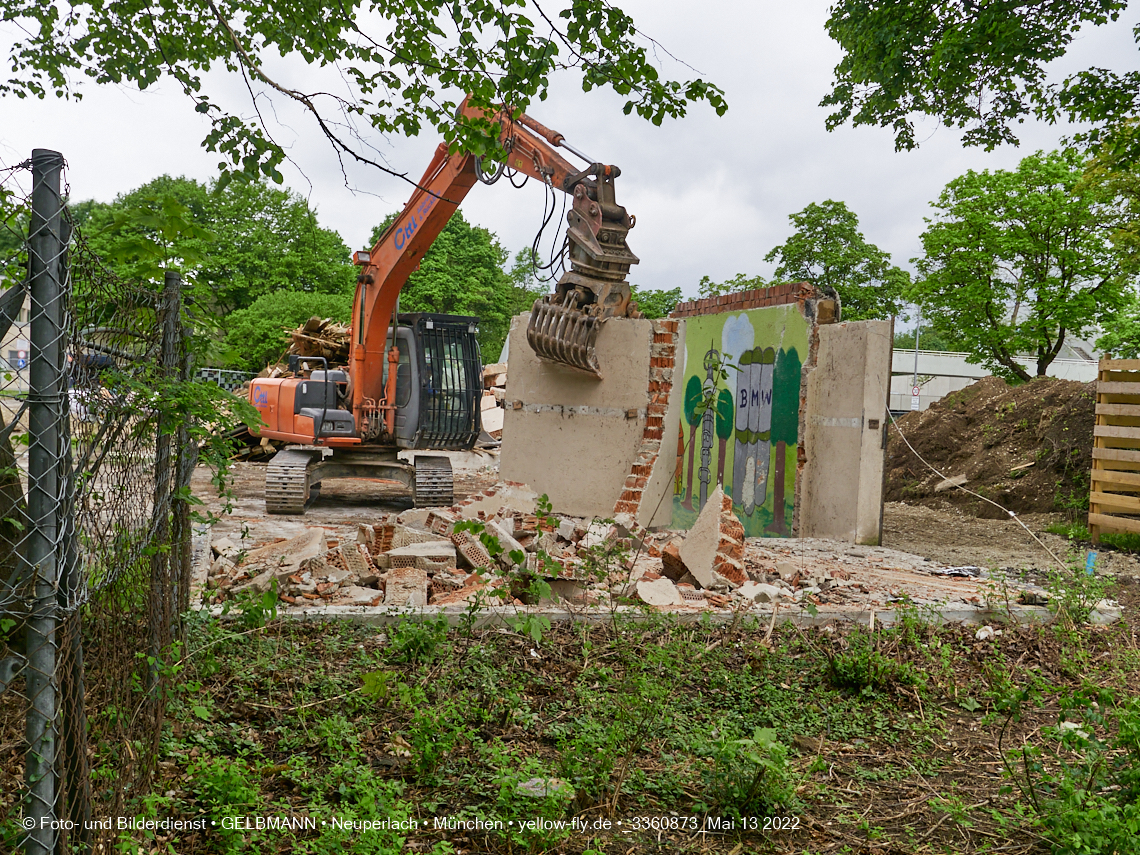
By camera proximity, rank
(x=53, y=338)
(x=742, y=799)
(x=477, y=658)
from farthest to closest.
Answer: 1. (x=477, y=658)
2. (x=742, y=799)
3. (x=53, y=338)

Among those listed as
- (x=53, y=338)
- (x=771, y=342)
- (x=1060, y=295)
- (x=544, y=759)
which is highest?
(x=1060, y=295)

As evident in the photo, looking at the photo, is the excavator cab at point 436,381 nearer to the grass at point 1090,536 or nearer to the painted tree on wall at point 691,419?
the painted tree on wall at point 691,419

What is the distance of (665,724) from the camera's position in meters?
3.61

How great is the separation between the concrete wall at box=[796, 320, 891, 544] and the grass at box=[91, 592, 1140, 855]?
11.0ft

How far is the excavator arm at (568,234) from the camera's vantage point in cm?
934

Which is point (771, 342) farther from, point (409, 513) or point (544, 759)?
point (544, 759)

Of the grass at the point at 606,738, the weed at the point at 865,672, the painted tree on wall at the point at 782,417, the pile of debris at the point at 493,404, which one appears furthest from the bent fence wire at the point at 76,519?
the pile of debris at the point at 493,404

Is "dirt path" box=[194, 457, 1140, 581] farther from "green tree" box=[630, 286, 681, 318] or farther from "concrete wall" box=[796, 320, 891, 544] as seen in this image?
"green tree" box=[630, 286, 681, 318]

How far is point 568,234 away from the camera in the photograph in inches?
382

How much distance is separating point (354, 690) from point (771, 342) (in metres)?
6.70

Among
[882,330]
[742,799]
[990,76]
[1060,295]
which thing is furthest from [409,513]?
[1060,295]

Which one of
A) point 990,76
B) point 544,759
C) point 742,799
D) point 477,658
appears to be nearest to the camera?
point 742,799

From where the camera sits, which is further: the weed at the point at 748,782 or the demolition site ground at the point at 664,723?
the weed at the point at 748,782

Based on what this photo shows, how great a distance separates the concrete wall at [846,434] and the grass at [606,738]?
337cm
